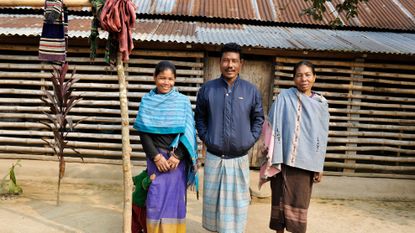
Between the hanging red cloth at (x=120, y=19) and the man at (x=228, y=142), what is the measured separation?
2.50ft

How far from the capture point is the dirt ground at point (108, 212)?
3.79 m

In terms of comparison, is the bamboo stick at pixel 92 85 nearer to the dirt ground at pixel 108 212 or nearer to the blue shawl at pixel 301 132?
the dirt ground at pixel 108 212

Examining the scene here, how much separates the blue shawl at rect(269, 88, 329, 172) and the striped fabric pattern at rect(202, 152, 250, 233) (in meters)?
0.36

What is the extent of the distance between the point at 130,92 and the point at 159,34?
1.05 m

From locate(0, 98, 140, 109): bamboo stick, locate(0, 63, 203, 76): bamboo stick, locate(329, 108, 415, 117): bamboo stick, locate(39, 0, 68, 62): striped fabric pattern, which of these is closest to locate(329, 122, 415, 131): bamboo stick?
locate(329, 108, 415, 117): bamboo stick

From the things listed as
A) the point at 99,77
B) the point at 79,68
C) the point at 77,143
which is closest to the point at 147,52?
the point at 99,77

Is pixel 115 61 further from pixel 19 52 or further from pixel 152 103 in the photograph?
pixel 19 52

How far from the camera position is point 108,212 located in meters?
4.21

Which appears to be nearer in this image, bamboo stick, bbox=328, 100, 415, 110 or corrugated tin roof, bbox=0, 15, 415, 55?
corrugated tin roof, bbox=0, 15, 415, 55

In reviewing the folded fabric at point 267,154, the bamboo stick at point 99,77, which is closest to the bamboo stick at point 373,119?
the bamboo stick at point 99,77

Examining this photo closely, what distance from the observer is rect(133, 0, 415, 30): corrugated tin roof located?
→ 688 centimetres

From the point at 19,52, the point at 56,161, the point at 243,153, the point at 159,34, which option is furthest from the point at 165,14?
the point at 243,153

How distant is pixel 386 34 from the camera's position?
6688 mm

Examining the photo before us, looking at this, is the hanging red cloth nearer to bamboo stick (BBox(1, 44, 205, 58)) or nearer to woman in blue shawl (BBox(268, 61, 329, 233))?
woman in blue shawl (BBox(268, 61, 329, 233))
